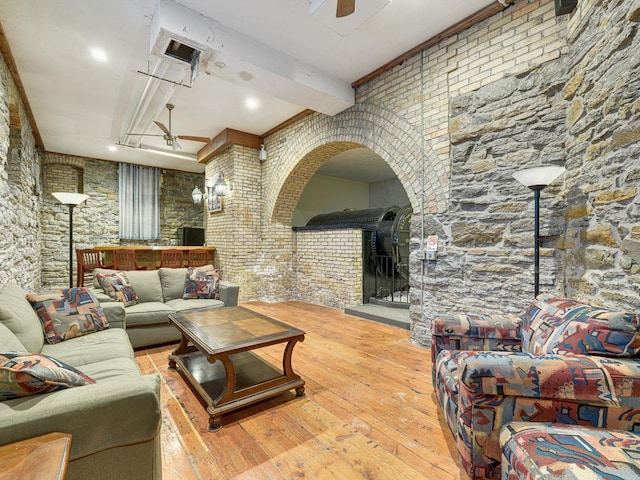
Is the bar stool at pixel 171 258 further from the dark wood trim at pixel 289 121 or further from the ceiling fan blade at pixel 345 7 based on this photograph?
the ceiling fan blade at pixel 345 7

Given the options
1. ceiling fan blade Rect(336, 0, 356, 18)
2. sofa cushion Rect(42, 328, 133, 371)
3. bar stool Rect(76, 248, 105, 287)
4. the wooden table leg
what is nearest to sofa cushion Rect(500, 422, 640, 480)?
sofa cushion Rect(42, 328, 133, 371)

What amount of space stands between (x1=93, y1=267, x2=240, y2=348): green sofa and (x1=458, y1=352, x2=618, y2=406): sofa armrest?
2932 millimetres

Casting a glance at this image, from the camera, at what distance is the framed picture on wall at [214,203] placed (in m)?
6.18

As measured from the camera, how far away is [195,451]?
1699mm

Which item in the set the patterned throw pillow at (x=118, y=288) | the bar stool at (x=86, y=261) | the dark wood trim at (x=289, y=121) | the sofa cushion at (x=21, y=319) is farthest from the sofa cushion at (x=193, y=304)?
the dark wood trim at (x=289, y=121)

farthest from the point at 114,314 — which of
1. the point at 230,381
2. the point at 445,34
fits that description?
the point at 445,34

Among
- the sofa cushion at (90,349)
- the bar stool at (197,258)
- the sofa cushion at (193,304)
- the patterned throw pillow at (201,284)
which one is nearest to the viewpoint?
the sofa cushion at (90,349)

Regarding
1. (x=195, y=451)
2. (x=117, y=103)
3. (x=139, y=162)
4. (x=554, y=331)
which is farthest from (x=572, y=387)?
(x=139, y=162)

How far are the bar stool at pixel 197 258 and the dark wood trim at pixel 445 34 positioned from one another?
14.9 ft

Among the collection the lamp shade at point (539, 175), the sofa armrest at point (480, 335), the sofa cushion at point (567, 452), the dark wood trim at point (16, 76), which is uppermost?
the dark wood trim at point (16, 76)

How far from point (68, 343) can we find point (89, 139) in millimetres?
5525

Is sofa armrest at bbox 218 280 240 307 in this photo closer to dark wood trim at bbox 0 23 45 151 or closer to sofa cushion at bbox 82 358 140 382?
sofa cushion at bbox 82 358 140 382

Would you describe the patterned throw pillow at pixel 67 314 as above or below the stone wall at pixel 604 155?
below

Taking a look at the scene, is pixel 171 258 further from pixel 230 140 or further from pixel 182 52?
pixel 182 52
